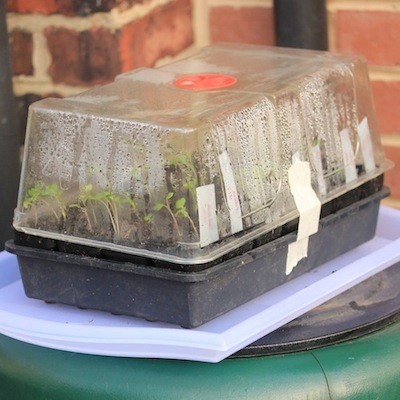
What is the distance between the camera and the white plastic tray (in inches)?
33.0

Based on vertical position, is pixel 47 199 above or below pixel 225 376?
above

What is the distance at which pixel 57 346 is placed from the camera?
878 mm

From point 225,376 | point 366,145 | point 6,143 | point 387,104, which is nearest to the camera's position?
point 225,376

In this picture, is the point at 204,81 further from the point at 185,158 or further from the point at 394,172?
the point at 394,172

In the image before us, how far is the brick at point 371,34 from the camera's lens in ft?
4.19

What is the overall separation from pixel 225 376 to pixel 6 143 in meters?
0.48

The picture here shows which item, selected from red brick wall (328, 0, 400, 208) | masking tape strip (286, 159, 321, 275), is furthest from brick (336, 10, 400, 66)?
masking tape strip (286, 159, 321, 275)

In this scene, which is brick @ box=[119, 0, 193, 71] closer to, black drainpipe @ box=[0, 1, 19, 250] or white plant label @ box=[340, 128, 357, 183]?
black drainpipe @ box=[0, 1, 19, 250]

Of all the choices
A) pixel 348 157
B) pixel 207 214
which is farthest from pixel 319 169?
pixel 207 214

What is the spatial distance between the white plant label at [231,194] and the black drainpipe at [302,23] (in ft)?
1.37

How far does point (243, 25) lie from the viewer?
4.46 feet

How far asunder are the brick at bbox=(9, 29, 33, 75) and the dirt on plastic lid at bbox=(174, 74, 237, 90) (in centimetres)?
31

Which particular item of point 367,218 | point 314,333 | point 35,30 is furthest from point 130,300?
point 35,30

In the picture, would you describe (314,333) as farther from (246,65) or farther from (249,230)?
(246,65)
